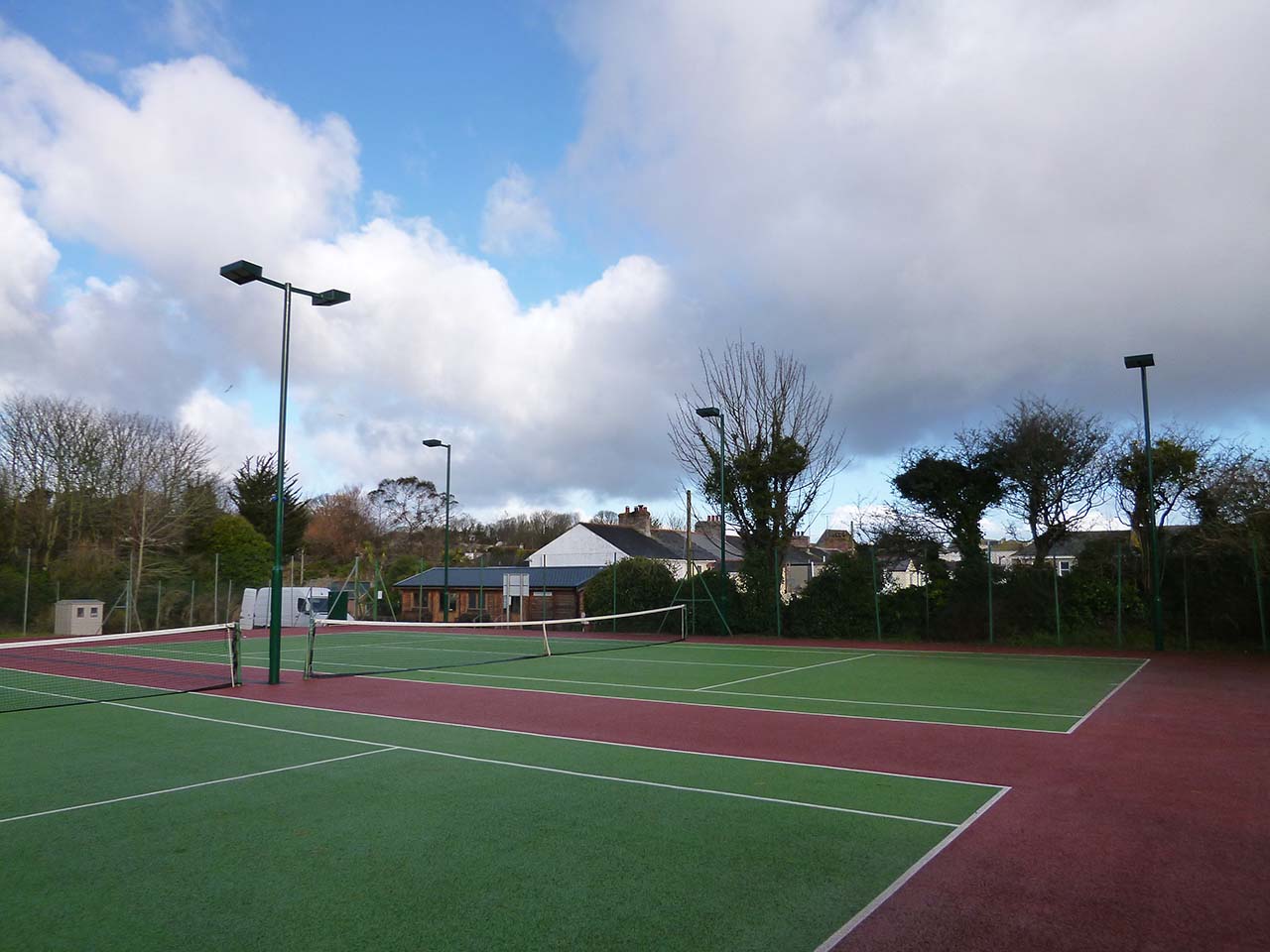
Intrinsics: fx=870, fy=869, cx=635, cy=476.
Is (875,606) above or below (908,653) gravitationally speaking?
above

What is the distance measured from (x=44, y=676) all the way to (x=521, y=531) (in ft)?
187

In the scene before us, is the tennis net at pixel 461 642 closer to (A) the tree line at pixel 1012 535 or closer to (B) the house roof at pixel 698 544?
(A) the tree line at pixel 1012 535

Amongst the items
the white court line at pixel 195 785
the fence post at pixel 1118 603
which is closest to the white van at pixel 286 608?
the white court line at pixel 195 785

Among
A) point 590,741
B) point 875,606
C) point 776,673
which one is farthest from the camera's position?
point 875,606

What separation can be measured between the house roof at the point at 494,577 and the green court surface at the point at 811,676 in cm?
1577

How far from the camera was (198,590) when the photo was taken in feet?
112

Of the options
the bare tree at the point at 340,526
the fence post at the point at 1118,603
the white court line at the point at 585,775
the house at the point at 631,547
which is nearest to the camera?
the white court line at the point at 585,775

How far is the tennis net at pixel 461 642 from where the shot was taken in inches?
726

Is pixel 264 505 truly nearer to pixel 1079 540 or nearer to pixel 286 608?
pixel 286 608

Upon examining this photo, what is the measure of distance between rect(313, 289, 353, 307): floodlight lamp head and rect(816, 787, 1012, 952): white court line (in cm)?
1242

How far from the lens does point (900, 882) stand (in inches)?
193

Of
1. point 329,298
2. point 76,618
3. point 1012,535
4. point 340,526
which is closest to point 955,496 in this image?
point 1012,535

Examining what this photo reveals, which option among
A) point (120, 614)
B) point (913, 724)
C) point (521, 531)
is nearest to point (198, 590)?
point (120, 614)

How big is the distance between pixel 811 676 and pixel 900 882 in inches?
450
